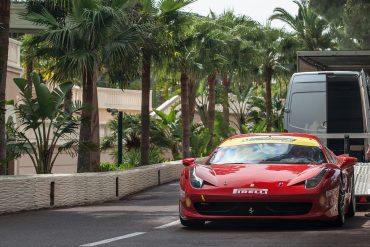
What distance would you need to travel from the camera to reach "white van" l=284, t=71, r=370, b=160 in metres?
25.2

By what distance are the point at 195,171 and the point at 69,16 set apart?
617 inches

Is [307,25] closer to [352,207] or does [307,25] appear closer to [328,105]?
[328,105]

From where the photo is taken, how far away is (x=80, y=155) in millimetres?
29688

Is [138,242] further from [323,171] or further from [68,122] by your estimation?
A: [68,122]

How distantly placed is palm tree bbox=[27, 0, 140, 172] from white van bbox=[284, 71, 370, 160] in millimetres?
5298

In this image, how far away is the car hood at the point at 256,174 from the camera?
13367 millimetres

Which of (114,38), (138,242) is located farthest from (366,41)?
(138,242)

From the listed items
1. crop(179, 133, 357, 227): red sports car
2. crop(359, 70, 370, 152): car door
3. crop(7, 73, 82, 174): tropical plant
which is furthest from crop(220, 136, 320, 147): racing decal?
crop(7, 73, 82, 174): tropical plant

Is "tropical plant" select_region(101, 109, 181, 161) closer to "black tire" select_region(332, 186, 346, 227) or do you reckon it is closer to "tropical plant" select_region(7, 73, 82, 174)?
"tropical plant" select_region(7, 73, 82, 174)

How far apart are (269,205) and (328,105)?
12547 mm

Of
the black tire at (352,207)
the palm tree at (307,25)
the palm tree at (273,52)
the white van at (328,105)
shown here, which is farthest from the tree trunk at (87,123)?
the palm tree at (307,25)

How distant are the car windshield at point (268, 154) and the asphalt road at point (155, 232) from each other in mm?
848

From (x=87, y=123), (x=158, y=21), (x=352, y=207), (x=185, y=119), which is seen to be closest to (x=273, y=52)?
(x=185, y=119)

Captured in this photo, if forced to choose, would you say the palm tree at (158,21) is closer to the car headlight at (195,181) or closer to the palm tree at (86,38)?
the palm tree at (86,38)
